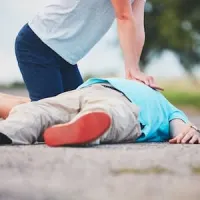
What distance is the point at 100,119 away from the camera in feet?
13.9

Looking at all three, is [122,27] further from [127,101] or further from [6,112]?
[6,112]

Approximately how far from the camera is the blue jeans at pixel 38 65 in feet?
18.9

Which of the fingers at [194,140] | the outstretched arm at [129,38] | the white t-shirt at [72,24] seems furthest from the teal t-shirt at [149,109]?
the white t-shirt at [72,24]

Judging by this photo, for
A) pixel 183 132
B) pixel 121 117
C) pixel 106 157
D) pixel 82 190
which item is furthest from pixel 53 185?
pixel 183 132

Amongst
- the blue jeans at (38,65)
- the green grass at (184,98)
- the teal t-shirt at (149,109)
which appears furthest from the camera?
the green grass at (184,98)

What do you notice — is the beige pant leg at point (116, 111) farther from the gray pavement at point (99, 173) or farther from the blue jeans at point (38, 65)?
the blue jeans at point (38, 65)

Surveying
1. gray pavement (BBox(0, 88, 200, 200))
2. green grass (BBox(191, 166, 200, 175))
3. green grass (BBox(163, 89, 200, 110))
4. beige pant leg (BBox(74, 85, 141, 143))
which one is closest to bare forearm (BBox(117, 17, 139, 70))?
beige pant leg (BBox(74, 85, 141, 143))

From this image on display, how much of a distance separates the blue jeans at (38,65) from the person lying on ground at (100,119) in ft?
1.98

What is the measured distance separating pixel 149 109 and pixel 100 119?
0.89 m

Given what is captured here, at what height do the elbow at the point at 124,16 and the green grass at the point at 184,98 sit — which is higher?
the elbow at the point at 124,16

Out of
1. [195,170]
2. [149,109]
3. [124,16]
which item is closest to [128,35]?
[124,16]

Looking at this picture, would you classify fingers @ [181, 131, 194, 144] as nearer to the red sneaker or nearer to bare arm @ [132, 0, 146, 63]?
the red sneaker

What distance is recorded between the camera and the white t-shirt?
18.4 feet

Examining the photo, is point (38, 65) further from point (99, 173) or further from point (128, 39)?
point (99, 173)
